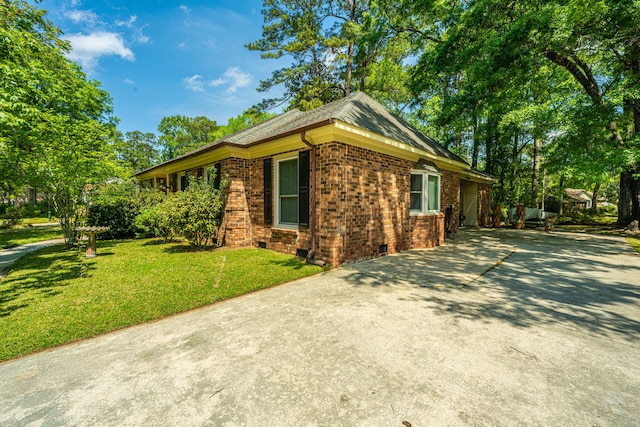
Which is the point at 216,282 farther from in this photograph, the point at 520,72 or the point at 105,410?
the point at 520,72

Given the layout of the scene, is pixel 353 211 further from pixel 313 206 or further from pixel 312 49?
pixel 312 49

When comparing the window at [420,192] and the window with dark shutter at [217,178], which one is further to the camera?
the window with dark shutter at [217,178]

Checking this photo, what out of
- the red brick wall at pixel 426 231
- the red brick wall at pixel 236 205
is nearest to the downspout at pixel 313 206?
the red brick wall at pixel 236 205

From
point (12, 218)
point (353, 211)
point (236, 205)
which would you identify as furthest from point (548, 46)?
point (12, 218)

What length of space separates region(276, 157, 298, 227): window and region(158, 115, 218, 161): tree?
3563 cm

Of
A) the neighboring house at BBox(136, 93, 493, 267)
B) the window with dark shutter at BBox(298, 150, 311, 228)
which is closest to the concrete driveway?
the neighboring house at BBox(136, 93, 493, 267)

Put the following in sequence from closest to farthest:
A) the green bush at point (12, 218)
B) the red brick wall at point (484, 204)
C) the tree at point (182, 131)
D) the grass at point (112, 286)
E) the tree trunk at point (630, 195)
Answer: the grass at point (112, 286), the tree trunk at point (630, 195), the red brick wall at point (484, 204), the green bush at point (12, 218), the tree at point (182, 131)

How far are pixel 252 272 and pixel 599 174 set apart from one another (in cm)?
1121

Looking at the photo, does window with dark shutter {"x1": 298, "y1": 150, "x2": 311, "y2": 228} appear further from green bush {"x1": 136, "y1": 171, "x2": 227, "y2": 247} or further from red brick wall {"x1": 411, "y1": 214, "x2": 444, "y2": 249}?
red brick wall {"x1": 411, "y1": 214, "x2": 444, "y2": 249}

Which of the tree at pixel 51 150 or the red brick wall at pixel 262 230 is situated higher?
the tree at pixel 51 150

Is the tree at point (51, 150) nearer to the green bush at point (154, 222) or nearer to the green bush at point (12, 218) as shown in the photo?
the green bush at point (154, 222)

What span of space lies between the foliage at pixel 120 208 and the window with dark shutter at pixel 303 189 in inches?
289

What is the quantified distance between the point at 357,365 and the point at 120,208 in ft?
38.1

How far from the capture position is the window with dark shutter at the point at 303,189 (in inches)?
245
